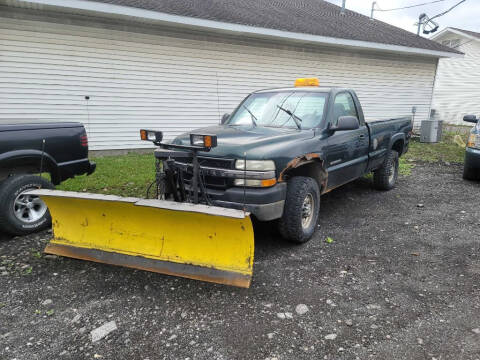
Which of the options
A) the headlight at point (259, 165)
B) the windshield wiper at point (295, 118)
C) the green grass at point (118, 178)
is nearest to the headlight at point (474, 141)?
the windshield wiper at point (295, 118)

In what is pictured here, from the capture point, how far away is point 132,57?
Result: 9344 millimetres

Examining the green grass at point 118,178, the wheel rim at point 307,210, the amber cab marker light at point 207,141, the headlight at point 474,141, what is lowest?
the green grass at point 118,178

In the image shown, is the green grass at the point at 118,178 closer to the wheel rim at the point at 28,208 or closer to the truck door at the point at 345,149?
the wheel rim at the point at 28,208

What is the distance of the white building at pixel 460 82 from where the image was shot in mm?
20219

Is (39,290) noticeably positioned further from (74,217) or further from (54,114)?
(54,114)

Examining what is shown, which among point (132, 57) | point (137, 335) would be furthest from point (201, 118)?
point (137, 335)

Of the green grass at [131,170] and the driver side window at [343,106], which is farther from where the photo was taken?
the green grass at [131,170]

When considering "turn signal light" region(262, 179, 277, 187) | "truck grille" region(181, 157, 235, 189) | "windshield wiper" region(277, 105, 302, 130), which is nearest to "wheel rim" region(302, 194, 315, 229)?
"turn signal light" region(262, 179, 277, 187)

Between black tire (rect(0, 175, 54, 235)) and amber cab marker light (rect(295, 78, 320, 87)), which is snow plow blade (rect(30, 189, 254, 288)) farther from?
amber cab marker light (rect(295, 78, 320, 87))

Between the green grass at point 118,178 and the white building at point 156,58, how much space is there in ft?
4.56

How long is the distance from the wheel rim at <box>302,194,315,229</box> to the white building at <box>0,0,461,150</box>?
5419 millimetres

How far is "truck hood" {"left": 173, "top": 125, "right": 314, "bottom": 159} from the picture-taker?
143 inches

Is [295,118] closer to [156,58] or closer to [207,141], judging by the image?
[207,141]

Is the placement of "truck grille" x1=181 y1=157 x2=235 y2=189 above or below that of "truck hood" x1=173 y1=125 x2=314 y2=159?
below
